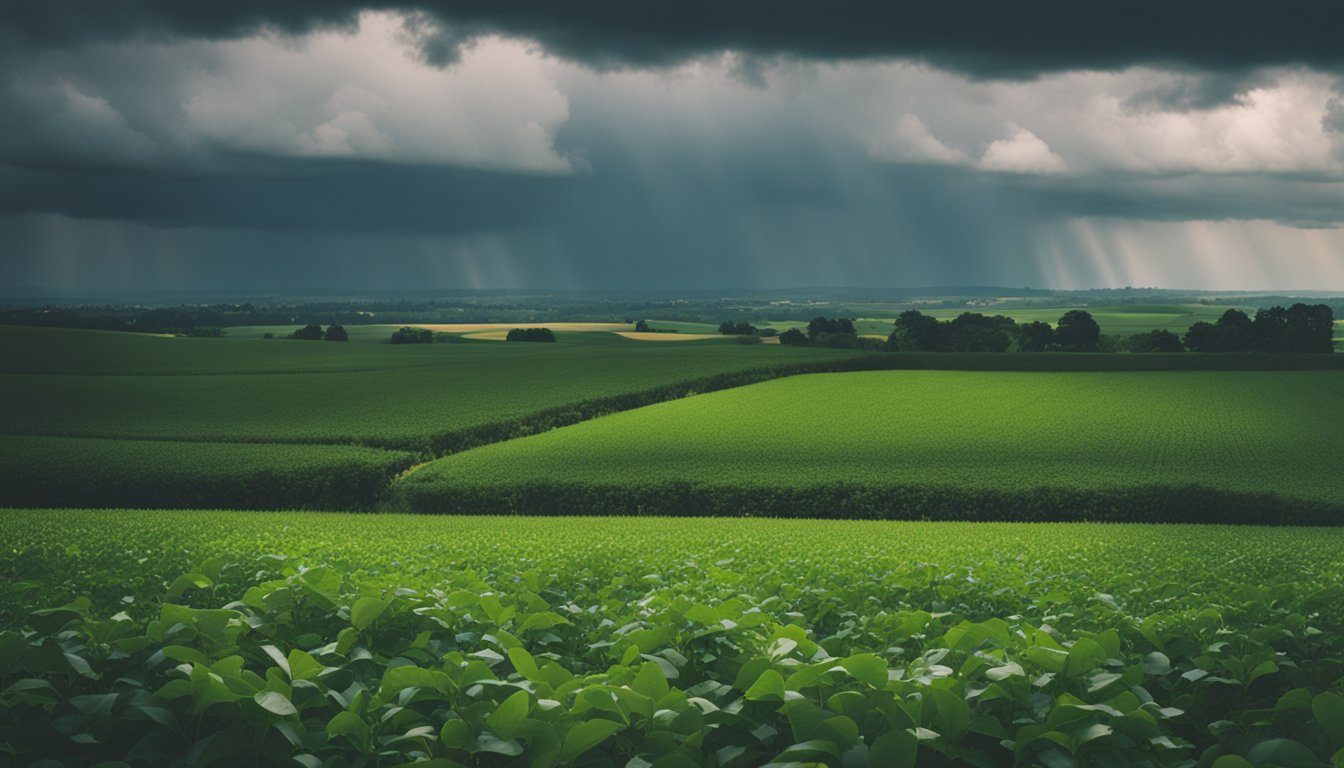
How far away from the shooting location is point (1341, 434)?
136 feet

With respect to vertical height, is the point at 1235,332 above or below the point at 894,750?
above

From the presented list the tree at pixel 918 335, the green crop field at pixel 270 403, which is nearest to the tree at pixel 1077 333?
the tree at pixel 918 335

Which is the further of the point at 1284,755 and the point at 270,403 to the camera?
the point at 270,403

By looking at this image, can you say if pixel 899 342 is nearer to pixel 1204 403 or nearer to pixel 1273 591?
pixel 1204 403

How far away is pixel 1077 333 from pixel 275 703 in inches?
3802

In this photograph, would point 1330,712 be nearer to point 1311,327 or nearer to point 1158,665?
point 1158,665

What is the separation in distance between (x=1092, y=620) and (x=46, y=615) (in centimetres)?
601

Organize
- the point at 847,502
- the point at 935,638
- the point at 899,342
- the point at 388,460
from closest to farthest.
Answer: the point at 935,638 < the point at 847,502 < the point at 388,460 < the point at 899,342

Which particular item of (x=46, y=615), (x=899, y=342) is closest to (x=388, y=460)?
(x=46, y=615)

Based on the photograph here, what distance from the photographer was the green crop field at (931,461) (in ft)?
107

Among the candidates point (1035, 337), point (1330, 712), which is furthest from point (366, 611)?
point (1035, 337)

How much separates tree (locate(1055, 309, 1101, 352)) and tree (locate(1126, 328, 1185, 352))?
5.34 m

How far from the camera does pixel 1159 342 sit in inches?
3172

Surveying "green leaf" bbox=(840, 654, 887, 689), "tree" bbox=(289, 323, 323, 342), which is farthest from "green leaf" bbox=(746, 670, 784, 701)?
"tree" bbox=(289, 323, 323, 342)
